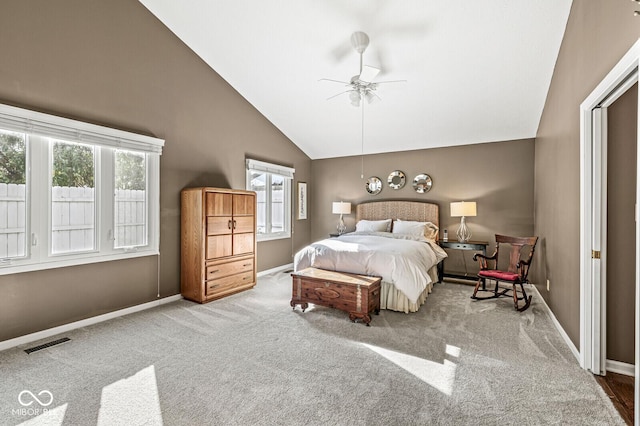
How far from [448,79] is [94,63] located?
13.9 feet

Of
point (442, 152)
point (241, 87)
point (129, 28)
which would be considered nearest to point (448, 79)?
point (442, 152)

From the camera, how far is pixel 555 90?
3.69 m

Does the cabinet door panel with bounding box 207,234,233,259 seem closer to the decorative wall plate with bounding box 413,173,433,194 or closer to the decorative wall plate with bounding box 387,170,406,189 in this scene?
the decorative wall plate with bounding box 387,170,406,189

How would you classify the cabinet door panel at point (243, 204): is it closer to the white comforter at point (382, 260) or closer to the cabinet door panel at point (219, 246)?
the cabinet door panel at point (219, 246)

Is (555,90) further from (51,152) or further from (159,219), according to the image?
(51,152)

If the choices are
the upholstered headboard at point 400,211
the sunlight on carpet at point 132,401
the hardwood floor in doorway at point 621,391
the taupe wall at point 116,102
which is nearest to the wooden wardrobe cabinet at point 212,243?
the taupe wall at point 116,102

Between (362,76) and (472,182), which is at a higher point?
(362,76)

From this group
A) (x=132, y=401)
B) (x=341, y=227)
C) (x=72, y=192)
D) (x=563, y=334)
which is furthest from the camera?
(x=341, y=227)

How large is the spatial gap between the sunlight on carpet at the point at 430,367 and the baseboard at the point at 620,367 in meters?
1.08

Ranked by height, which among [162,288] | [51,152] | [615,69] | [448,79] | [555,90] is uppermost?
[448,79]

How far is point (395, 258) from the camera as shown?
380 centimetres

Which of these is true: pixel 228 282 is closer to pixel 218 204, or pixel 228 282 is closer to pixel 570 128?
pixel 218 204

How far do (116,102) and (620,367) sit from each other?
17.6 feet

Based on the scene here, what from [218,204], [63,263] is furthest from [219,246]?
[63,263]
